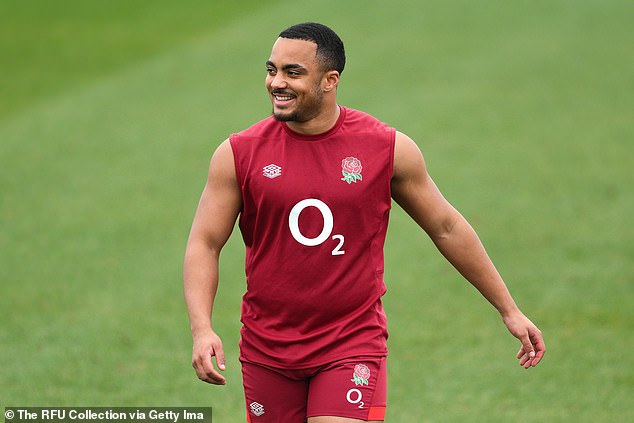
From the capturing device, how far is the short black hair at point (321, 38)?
5523mm

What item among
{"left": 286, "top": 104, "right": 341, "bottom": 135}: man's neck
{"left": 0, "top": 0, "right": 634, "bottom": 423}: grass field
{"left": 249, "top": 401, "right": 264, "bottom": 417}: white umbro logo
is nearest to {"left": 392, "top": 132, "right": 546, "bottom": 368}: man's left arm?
{"left": 286, "top": 104, "right": 341, "bottom": 135}: man's neck

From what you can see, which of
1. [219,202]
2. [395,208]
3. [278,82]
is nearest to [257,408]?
[219,202]

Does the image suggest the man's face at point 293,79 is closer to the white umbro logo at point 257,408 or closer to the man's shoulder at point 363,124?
the man's shoulder at point 363,124

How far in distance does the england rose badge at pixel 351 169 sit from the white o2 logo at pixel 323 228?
161mm

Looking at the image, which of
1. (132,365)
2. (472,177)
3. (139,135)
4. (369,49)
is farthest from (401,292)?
(369,49)

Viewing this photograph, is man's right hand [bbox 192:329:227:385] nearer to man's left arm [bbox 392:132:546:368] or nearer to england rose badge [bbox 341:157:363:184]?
england rose badge [bbox 341:157:363:184]

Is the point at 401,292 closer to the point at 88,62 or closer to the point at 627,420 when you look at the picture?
the point at 627,420

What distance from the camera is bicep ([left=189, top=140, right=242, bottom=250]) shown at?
5539 millimetres

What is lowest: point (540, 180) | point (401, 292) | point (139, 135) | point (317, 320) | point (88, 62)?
point (317, 320)

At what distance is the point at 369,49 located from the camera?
81.2 feet

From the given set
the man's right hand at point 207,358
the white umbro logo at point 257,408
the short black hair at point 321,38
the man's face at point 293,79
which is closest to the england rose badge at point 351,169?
the man's face at point 293,79

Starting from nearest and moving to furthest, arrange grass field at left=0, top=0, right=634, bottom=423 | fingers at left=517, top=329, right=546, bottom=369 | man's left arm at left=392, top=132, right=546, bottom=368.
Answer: man's left arm at left=392, top=132, right=546, bottom=368, fingers at left=517, top=329, right=546, bottom=369, grass field at left=0, top=0, right=634, bottom=423

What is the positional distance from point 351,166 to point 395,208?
937cm

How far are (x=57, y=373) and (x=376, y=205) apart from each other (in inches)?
182
